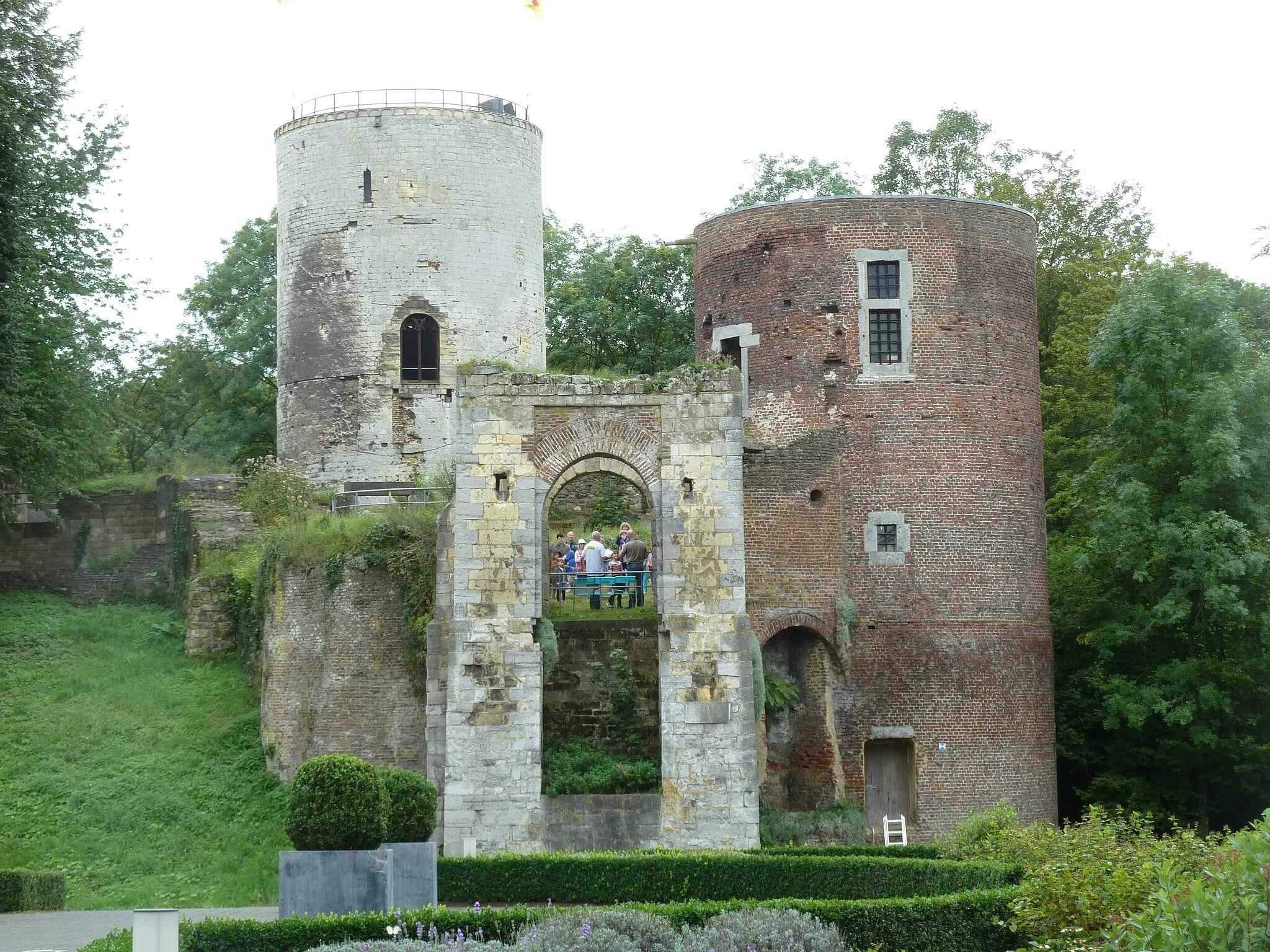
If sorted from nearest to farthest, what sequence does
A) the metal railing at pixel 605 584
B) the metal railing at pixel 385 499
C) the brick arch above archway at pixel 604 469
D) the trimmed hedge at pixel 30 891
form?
the trimmed hedge at pixel 30 891, the brick arch above archway at pixel 604 469, the metal railing at pixel 605 584, the metal railing at pixel 385 499

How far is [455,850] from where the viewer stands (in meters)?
24.9

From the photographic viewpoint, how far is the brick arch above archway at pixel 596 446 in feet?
86.3

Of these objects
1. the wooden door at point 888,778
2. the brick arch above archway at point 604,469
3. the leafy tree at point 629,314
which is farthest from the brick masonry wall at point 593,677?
the leafy tree at point 629,314

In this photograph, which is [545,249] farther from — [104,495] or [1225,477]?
[1225,477]

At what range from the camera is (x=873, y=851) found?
2411cm

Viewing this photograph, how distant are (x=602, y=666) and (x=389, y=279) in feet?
40.5

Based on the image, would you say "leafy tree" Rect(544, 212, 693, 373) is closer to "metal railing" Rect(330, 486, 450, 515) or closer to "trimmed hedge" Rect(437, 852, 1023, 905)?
"metal railing" Rect(330, 486, 450, 515)

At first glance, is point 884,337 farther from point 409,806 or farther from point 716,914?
point 716,914

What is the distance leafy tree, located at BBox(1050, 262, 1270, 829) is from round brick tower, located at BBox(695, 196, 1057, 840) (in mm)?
1821

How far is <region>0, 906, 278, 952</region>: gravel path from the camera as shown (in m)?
19.3

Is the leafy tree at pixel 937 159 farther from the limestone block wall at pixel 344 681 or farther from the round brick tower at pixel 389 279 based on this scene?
the limestone block wall at pixel 344 681

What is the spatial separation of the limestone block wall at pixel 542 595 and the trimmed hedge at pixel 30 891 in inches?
205

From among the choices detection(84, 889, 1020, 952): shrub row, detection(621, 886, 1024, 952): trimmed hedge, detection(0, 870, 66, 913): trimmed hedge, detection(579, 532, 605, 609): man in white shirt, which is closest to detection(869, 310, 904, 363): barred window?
detection(579, 532, 605, 609): man in white shirt

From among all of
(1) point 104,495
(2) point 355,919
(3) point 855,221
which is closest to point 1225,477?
(3) point 855,221
